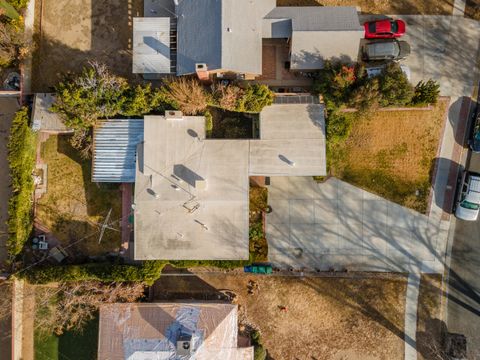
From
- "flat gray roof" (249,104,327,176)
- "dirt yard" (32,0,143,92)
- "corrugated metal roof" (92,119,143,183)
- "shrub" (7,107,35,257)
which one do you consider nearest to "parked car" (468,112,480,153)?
"flat gray roof" (249,104,327,176)

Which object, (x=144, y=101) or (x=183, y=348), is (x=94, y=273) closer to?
(x=183, y=348)

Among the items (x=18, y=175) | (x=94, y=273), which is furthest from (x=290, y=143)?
(x=18, y=175)

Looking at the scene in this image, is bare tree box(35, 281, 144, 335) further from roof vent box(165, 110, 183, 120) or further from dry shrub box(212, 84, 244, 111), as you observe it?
dry shrub box(212, 84, 244, 111)

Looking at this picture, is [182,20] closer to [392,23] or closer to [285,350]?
[392,23]

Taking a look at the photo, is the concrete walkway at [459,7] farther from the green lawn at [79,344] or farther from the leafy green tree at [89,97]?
the green lawn at [79,344]

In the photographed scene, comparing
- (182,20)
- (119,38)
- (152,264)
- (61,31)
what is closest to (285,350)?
(152,264)

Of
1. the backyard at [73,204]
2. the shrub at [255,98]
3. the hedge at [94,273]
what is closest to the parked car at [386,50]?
the shrub at [255,98]
